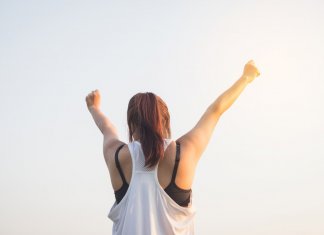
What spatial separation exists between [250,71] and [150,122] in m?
1.62

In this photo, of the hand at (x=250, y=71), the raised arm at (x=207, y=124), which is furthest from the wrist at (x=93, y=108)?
the hand at (x=250, y=71)

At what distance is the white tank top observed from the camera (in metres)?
4.88

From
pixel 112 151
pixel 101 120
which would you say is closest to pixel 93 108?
pixel 101 120

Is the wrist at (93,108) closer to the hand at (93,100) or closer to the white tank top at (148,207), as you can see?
the hand at (93,100)

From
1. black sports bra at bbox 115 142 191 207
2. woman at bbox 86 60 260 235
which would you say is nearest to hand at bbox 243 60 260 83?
woman at bbox 86 60 260 235

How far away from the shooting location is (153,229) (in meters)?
4.89

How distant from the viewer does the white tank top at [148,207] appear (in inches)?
192

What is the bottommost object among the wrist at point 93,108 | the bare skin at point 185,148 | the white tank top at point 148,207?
the white tank top at point 148,207

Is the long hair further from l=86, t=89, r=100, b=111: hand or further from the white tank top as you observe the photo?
l=86, t=89, r=100, b=111: hand

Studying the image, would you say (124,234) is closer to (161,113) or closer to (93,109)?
(161,113)

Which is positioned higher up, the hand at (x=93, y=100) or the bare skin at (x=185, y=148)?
the hand at (x=93, y=100)

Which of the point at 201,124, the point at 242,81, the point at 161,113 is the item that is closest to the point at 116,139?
the point at 161,113

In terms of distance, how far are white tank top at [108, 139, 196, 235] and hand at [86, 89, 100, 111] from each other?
136 centimetres

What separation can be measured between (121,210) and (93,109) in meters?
1.56
